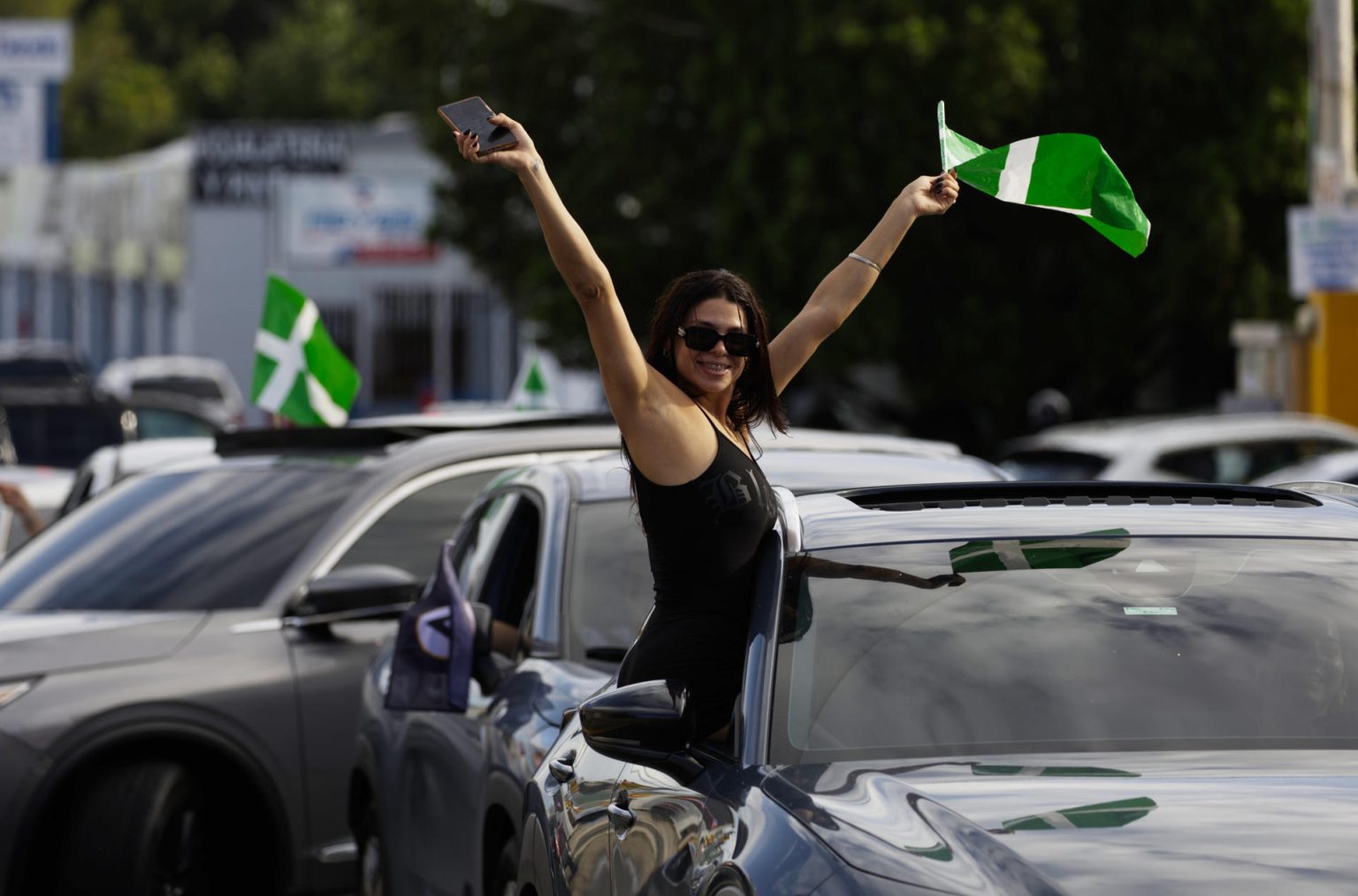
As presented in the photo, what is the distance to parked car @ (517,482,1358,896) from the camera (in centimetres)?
367

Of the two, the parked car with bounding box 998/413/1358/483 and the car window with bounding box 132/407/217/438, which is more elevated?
the car window with bounding box 132/407/217/438

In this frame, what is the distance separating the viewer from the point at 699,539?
4.64 m

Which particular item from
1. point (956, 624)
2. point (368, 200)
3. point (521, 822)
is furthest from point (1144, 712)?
point (368, 200)

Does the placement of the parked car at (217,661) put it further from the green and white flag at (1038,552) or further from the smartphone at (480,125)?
the green and white flag at (1038,552)

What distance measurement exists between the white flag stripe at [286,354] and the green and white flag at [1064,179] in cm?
719

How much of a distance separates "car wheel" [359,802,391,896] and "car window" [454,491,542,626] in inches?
30.8

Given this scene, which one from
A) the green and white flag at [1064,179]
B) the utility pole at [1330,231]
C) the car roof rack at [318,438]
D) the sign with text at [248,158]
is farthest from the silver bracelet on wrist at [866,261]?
the sign with text at [248,158]

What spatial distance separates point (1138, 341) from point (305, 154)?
100ft

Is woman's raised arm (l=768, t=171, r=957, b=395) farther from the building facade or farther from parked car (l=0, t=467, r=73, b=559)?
the building facade

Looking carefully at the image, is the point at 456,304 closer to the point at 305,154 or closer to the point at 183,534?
the point at 305,154

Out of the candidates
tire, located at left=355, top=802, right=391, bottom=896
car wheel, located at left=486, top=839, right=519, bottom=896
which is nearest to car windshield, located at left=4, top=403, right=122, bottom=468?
tire, located at left=355, top=802, right=391, bottom=896

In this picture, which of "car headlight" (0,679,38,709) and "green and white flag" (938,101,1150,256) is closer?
"green and white flag" (938,101,1150,256)

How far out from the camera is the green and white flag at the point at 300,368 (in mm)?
12539

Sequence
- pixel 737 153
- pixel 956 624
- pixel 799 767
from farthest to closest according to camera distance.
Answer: pixel 737 153 → pixel 956 624 → pixel 799 767
